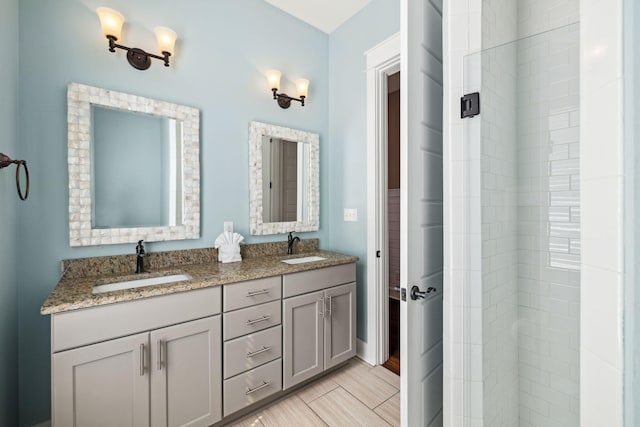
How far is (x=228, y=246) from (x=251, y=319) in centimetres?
59

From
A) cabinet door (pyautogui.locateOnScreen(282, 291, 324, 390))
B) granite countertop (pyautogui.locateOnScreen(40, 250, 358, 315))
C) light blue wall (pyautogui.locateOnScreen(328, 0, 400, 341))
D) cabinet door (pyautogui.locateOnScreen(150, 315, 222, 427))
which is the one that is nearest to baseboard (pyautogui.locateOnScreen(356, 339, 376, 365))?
light blue wall (pyautogui.locateOnScreen(328, 0, 400, 341))

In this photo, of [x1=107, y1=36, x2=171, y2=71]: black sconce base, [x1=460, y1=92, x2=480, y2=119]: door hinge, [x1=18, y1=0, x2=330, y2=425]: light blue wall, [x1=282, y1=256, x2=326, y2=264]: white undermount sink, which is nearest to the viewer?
[x1=460, y1=92, x2=480, y2=119]: door hinge

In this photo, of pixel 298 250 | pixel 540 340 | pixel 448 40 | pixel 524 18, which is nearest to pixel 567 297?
pixel 540 340

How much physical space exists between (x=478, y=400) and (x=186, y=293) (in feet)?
4.57

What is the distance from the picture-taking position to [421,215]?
1.17 metres

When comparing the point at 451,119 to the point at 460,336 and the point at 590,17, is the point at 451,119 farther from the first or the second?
the point at 460,336

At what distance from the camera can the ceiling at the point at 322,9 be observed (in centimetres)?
228

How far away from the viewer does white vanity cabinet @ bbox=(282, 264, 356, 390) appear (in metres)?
1.82

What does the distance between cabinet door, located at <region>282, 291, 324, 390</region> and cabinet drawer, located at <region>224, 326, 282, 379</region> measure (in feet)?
0.24

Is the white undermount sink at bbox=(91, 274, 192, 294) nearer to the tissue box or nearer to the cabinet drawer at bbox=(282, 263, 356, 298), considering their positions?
the tissue box

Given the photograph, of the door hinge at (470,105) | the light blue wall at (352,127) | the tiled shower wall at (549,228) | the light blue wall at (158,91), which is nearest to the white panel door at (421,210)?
the door hinge at (470,105)

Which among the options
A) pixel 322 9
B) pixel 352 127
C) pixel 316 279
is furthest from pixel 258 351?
pixel 322 9

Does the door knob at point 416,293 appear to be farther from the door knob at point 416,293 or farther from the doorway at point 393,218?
the doorway at point 393,218

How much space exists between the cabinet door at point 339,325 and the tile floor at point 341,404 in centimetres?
16
